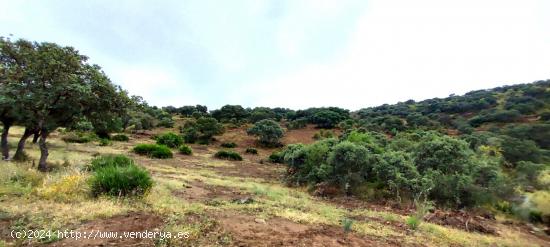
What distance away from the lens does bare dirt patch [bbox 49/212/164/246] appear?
5180 mm

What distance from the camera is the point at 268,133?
40.0m

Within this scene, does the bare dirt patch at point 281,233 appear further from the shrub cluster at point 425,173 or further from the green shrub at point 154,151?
the green shrub at point 154,151

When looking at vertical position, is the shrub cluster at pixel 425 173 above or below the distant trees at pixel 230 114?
below

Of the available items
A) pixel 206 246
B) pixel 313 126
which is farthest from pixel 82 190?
pixel 313 126

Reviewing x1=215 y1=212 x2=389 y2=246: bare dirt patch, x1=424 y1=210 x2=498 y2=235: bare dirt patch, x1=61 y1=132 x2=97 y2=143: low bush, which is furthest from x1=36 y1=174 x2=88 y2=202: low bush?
x1=61 y1=132 x2=97 y2=143: low bush

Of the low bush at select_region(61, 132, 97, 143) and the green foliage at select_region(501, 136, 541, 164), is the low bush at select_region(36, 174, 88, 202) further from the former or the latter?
the green foliage at select_region(501, 136, 541, 164)

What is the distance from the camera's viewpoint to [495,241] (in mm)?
9156

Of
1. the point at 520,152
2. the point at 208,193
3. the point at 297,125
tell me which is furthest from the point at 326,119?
the point at 208,193

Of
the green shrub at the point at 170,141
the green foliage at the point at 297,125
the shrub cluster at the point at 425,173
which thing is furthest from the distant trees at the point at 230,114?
the shrub cluster at the point at 425,173

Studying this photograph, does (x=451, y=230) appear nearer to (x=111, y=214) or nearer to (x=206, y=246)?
(x=206, y=246)

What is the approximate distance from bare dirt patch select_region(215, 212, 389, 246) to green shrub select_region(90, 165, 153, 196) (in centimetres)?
225

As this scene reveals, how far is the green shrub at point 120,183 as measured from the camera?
26.4 feet

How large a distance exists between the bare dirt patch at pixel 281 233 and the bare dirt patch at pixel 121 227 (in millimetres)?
1217

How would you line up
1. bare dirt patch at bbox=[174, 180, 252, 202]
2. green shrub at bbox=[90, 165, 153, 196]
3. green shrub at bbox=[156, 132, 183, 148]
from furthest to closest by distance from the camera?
1. green shrub at bbox=[156, 132, 183, 148]
2. bare dirt patch at bbox=[174, 180, 252, 202]
3. green shrub at bbox=[90, 165, 153, 196]
